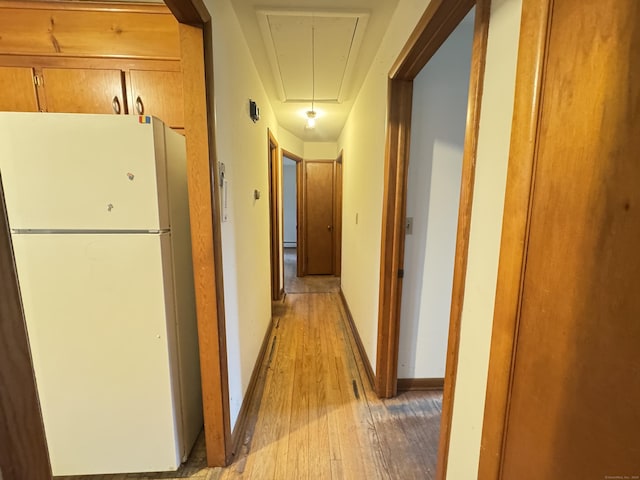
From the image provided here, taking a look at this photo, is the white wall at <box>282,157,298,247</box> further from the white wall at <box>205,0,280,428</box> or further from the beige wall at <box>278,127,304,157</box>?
the white wall at <box>205,0,280,428</box>

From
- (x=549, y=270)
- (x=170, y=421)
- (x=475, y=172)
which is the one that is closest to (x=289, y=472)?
(x=170, y=421)

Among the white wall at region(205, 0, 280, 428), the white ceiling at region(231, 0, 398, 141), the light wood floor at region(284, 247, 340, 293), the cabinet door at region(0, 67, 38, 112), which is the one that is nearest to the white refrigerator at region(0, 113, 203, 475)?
the white wall at region(205, 0, 280, 428)

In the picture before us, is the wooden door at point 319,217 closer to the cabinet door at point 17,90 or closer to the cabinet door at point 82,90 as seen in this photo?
Result: the cabinet door at point 82,90

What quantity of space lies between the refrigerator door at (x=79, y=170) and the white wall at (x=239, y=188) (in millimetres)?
337

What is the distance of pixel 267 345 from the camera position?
2.54m

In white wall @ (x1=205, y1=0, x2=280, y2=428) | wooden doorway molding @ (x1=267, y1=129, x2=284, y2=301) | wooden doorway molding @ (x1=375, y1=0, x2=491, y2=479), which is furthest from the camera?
wooden doorway molding @ (x1=267, y1=129, x2=284, y2=301)

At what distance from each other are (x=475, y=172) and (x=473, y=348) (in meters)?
0.55

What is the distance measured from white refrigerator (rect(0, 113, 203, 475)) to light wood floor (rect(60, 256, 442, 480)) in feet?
0.95

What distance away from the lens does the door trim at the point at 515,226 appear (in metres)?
0.58

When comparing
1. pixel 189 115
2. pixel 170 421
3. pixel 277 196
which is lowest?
pixel 170 421

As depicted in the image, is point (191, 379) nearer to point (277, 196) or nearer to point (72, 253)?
point (72, 253)

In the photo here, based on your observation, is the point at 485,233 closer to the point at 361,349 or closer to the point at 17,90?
the point at 361,349

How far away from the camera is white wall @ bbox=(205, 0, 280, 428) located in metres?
1.34

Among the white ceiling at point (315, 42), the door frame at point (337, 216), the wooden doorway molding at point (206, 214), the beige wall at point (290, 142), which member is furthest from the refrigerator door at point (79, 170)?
the door frame at point (337, 216)
